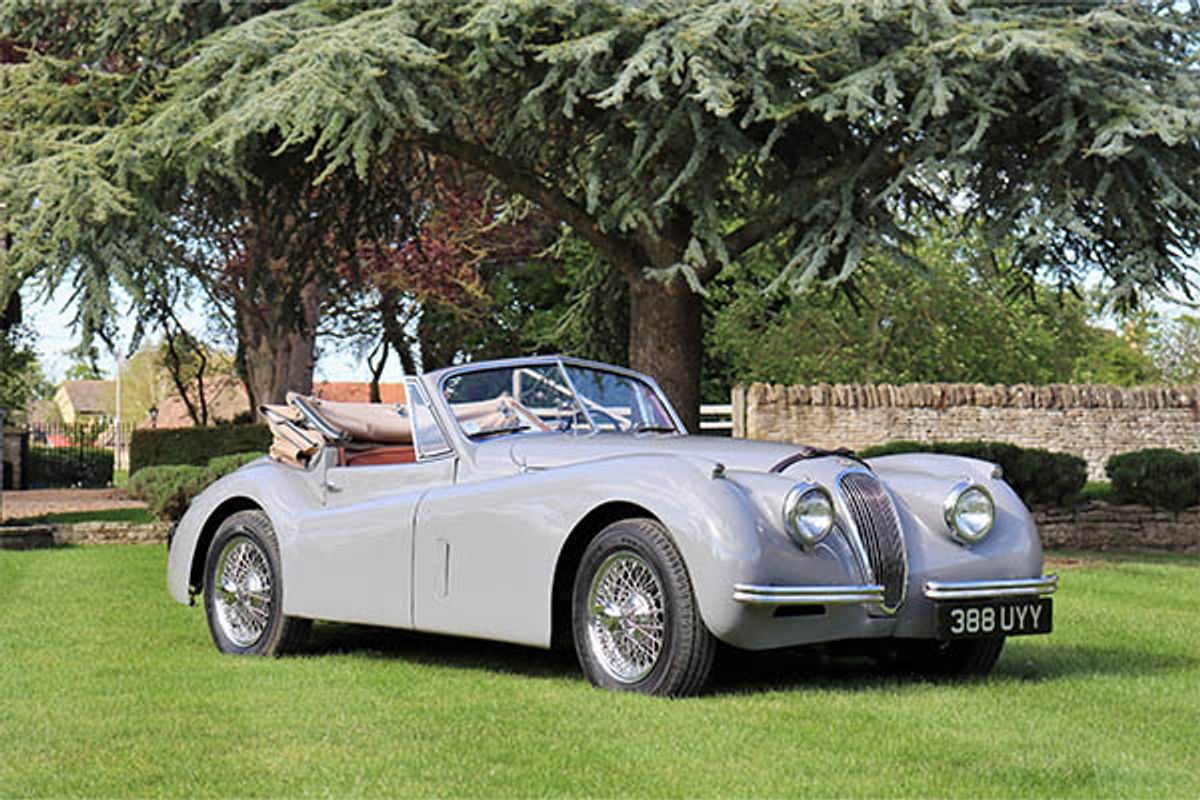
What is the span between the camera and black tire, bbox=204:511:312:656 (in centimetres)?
905

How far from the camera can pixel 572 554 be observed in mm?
7762

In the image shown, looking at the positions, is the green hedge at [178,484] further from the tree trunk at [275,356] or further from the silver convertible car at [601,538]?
the silver convertible car at [601,538]

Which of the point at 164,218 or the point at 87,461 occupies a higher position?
the point at 164,218

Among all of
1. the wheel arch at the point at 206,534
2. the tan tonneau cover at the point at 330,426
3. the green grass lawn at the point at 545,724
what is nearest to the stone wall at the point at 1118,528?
the green grass lawn at the point at 545,724

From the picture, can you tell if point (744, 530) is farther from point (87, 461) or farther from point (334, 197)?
point (87, 461)

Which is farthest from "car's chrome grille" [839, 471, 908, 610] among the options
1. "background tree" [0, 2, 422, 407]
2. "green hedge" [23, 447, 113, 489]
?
"green hedge" [23, 447, 113, 489]

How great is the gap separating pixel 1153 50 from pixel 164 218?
9.99 metres

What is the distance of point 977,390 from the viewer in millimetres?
29438

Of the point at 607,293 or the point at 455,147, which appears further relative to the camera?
the point at 607,293

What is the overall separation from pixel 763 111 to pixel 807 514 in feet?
28.5

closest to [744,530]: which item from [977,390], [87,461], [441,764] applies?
[441,764]

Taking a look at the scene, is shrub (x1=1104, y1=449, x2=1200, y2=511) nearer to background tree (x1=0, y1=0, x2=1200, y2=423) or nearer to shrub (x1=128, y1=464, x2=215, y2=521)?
background tree (x1=0, y1=0, x2=1200, y2=423)

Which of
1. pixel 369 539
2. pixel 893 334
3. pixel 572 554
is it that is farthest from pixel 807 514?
pixel 893 334

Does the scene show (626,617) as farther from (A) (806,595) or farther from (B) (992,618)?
(B) (992,618)
